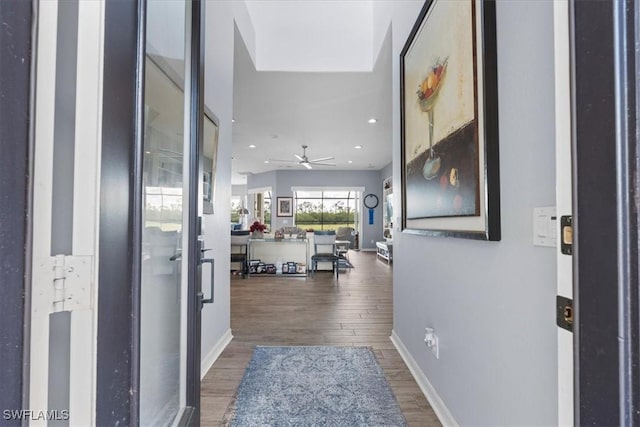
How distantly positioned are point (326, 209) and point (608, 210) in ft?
36.7

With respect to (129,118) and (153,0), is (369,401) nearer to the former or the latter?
(129,118)

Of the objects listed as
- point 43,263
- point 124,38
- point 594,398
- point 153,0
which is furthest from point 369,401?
point 153,0

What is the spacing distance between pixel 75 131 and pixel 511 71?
1372 mm

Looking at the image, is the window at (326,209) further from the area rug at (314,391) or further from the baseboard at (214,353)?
the area rug at (314,391)

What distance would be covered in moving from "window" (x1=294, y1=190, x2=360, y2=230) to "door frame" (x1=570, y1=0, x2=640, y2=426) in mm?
10794

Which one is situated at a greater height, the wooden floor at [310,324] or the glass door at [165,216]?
the glass door at [165,216]

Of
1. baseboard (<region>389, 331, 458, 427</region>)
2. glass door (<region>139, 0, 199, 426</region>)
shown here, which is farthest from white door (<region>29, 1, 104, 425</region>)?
baseboard (<region>389, 331, 458, 427</region>)

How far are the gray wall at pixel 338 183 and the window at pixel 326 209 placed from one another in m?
0.76

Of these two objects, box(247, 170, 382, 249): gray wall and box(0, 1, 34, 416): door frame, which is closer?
box(0, 1, 34, 416): door frame

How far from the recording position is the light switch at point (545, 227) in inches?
34.7

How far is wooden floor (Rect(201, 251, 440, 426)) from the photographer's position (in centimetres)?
186

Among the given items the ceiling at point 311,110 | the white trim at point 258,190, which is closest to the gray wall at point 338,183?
the white trim at point 258,190

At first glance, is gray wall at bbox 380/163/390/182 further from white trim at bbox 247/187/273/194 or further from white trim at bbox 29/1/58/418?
white trim at bbox 29/1/58/418

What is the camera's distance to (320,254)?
5832 millimetres
